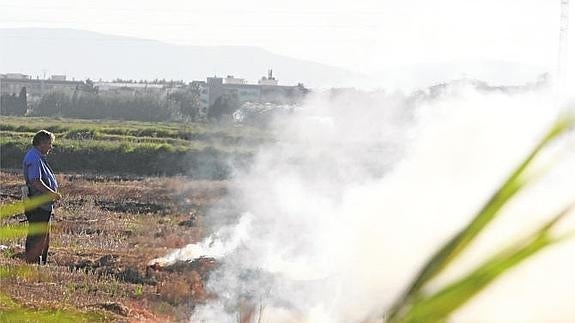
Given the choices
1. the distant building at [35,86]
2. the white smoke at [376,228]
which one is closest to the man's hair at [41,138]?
the white smoke at [376,228]

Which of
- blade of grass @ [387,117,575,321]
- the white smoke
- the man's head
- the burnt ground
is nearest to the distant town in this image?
the burnt ground

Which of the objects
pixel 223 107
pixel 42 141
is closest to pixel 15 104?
pixel 223 107

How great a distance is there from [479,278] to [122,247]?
13857 millimetres

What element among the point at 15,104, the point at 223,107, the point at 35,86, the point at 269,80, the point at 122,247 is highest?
the point at 269,80

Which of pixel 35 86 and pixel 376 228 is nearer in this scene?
pixel 376 228

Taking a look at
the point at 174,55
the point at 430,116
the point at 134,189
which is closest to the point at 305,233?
the point at 430,116

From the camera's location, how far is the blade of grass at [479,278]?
0.31 m

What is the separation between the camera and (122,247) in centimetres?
1392

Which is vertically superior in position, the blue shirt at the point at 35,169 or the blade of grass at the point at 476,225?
the blade of grass at the point at 476,225

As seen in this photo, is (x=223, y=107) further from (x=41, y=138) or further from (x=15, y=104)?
(x=41, y=138)

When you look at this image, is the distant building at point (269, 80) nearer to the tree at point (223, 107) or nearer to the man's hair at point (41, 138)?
the tree at point (223, 107)

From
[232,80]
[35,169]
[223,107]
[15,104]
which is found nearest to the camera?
[35,169]

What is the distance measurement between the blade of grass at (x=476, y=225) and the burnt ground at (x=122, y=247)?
0.17 meters

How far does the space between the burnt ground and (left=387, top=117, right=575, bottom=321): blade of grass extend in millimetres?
167
